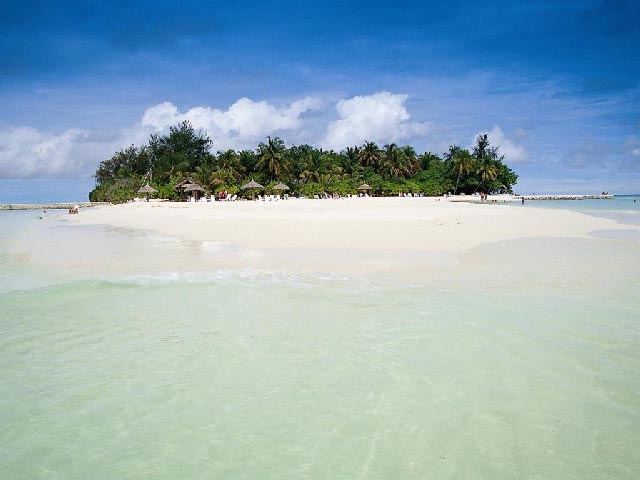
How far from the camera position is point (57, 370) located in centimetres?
516

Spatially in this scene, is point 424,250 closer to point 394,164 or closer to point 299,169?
point 299,169

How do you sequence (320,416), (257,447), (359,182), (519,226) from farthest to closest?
(359,182) < (519,226) < (320,416) < (257,447)

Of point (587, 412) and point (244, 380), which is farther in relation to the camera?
point (244, 380)

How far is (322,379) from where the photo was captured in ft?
16.1

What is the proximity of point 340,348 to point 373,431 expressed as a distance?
1.91 metres

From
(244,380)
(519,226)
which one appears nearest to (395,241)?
(519,226)

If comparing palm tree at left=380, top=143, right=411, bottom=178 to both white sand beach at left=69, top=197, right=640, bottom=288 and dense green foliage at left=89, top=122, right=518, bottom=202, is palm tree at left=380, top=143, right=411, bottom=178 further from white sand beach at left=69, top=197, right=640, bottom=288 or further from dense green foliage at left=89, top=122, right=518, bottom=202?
white sand beach at left=69, top=197, right=640, bottom=288

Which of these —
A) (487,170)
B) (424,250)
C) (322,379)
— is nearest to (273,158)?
(487,170)

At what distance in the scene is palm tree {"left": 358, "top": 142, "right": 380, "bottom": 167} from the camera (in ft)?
253

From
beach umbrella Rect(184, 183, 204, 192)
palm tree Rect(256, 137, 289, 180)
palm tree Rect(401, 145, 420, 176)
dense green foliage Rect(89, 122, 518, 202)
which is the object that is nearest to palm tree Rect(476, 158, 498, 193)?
dense green foliage Rect(89, 122, 518, 202)

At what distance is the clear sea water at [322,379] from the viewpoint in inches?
139

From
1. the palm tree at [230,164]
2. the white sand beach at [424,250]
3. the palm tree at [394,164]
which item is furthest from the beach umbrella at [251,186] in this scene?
the white sand beach at [424,250]

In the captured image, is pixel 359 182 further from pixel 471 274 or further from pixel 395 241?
pixel 471 274

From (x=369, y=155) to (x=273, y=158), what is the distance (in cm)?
2136
